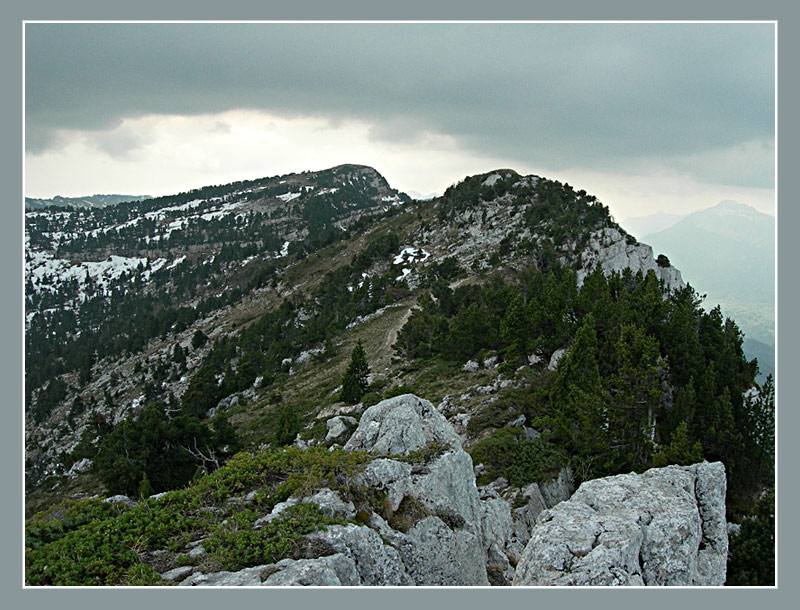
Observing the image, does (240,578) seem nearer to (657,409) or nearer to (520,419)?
(520,419)

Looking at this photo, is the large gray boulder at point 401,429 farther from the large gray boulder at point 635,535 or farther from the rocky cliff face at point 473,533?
the large gray boulder at point 635,535

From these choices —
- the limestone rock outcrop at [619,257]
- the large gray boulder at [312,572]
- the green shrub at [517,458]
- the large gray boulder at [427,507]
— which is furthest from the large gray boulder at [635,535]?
the limestone rock outcrop at [619,257]

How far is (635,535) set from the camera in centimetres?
1047

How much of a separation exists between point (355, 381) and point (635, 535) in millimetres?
Result: 28158

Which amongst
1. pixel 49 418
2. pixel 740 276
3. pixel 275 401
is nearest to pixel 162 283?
pixel 49 418

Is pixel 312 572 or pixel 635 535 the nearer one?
pixel 312 572

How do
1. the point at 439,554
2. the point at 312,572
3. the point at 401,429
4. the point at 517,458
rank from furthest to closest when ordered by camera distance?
the point at 517,458
the point at 401,429
the point at 439,554
the point at 312,572

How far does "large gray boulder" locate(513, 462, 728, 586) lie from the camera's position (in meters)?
9.94

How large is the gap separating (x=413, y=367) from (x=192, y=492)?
30486 mm

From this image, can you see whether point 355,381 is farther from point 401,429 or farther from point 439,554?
point 439,554

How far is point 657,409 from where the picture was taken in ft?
80.7

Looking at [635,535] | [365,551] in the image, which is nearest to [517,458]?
[635,535]

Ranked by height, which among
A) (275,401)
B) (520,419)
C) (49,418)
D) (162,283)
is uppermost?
(162,283)

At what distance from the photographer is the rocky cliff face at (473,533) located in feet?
31.2
